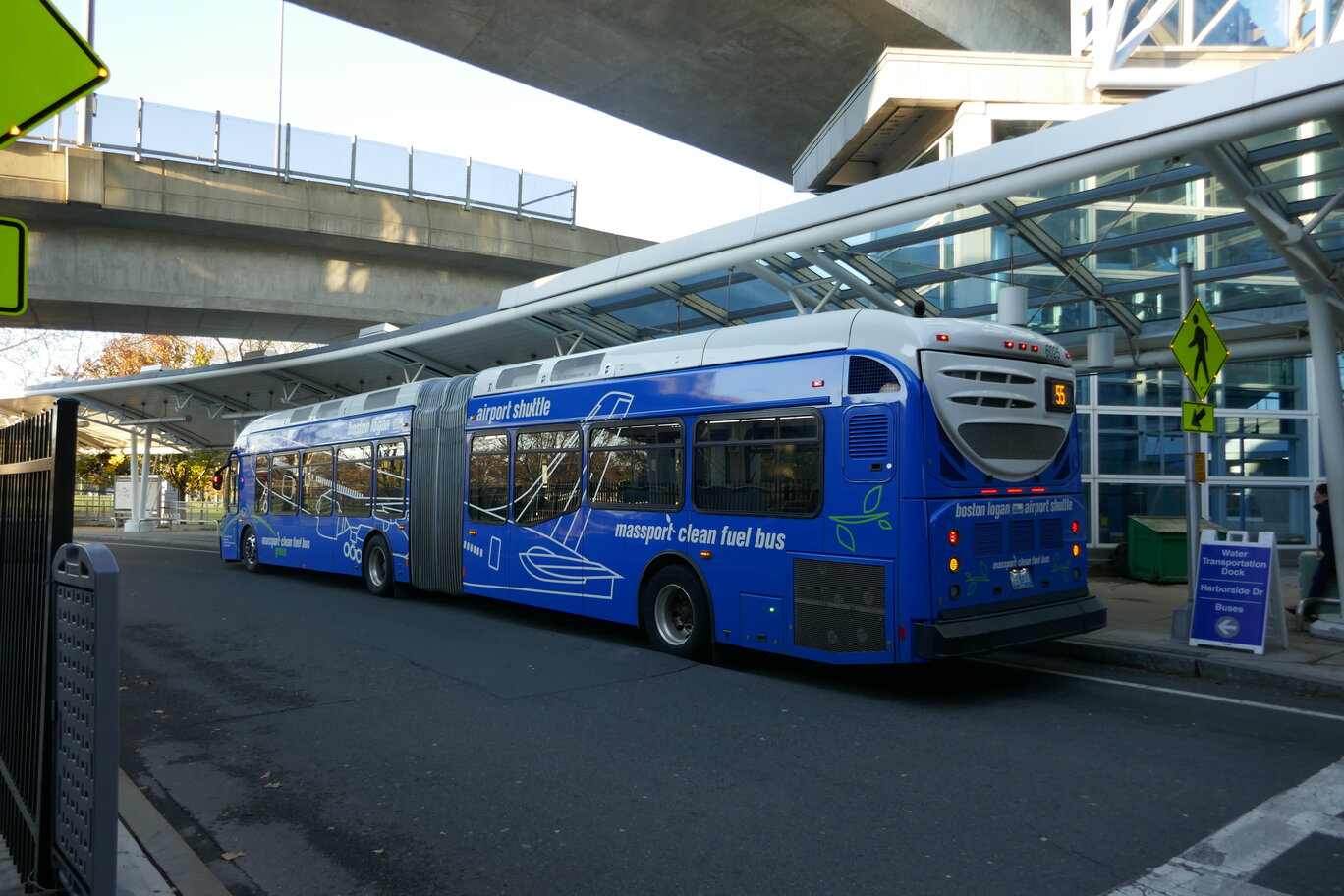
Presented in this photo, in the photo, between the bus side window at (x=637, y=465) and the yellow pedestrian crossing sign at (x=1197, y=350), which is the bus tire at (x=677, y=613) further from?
the yellow pedestrian crossing sign at (x=1197, y=350)

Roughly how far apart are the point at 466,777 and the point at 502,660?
3.82 m

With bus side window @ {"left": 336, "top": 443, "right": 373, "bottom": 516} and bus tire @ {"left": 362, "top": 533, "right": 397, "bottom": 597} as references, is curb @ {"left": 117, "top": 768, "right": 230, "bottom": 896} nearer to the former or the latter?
bus tire @ {"left": 362, "top": 533, "right": 397, "bottom": 597}

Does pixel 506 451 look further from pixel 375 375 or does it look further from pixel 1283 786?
pixel 375 375

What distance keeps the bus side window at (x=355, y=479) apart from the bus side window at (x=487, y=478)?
3.21 m

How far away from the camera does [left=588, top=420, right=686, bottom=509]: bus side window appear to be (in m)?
9.98

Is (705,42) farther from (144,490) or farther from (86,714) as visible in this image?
(144,490)

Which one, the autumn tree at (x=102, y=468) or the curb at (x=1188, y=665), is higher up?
the autumn tree at (x=102, y=468)

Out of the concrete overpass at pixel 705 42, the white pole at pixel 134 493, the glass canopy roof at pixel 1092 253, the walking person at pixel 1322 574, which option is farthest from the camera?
the white pole at pixel 134 493

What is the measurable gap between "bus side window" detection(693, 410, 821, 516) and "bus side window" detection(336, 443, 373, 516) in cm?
804

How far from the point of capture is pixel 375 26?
82.6ft

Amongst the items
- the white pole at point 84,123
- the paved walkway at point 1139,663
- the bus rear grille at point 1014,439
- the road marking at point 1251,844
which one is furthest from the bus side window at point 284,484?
the road marking at point 1251,844

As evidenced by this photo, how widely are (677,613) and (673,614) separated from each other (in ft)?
0.14

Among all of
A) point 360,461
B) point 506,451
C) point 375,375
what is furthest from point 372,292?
point 506,451

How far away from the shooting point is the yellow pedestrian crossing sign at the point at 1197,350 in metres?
9.93
